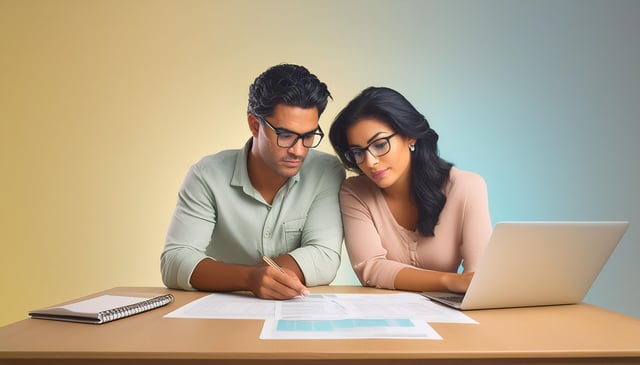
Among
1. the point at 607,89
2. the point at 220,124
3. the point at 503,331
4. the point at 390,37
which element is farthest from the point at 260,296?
the point at 607,89

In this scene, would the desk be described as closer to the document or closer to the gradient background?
the document

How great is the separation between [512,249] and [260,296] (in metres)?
0.66

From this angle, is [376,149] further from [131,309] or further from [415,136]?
[131,309]

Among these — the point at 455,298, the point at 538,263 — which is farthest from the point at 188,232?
the point at 538,263

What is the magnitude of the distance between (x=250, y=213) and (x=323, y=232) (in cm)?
29

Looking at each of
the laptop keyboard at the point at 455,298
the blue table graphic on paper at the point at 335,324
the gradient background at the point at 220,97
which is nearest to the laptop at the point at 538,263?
the laptop keyboard at the point at 455,298

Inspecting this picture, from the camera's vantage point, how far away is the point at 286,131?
1864 mm

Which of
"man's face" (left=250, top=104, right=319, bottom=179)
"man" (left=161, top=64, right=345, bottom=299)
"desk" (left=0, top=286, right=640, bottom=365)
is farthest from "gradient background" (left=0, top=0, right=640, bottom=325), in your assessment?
"desk" (left=0, top=286, right=640, bottom=365)

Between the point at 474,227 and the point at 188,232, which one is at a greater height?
the point at 188,232

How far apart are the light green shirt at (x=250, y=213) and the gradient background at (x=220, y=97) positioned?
176cm

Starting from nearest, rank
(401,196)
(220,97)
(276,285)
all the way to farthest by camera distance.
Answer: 1. (276,285)
2. (401,196)
3. (220,97)

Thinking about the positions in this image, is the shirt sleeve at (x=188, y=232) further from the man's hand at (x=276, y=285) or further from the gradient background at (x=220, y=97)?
the gradient background at (x=220, y=97)

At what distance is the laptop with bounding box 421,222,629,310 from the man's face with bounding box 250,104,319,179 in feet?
2.43

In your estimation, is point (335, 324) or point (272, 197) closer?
point (335, 324)
